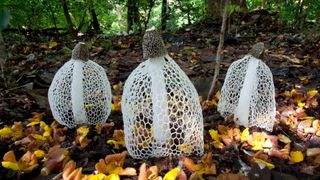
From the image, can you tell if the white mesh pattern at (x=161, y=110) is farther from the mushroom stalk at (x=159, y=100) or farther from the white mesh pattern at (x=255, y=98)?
the white mesh pattern at (x=255, y=98)

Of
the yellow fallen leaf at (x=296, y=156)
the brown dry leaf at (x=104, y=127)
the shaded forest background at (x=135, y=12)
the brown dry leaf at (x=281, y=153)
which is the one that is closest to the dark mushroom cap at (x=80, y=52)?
the brown dry leaf at (x=104, y=127)

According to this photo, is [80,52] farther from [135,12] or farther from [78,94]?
[135,12]

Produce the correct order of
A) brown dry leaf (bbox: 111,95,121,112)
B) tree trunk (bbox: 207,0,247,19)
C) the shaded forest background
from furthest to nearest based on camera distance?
tree trunk (bbox: 207,0,247,19)
the shaded forest background
brown dry leaf (bbox: 111,95,121,112)

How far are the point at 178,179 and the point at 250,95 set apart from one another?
1165 millimetres

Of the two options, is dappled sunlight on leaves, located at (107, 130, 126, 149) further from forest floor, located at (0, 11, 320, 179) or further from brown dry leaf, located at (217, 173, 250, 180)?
brown dry leaf, located at (217, 173, 250, 180)

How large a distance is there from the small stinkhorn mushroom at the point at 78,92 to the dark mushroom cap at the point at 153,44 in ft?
2.74

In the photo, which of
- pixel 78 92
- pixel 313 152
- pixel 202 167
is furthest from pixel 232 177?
pixel 78 92

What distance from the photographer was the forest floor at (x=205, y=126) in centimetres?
242

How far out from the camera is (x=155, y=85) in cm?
246

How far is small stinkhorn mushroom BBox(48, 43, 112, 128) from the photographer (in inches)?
118

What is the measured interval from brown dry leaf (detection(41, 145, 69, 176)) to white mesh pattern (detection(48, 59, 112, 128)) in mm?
667

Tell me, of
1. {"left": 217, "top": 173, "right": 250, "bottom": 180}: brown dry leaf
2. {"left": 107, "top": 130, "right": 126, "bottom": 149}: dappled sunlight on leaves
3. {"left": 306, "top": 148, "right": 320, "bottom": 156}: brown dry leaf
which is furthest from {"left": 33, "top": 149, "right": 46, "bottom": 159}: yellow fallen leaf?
{"left": 306, "top": 148, "right": 320, "bottom": 156}: brown dry leaf

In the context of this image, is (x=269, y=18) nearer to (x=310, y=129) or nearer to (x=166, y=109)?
(x=310, y=129)

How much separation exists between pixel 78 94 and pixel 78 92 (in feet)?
0.07
